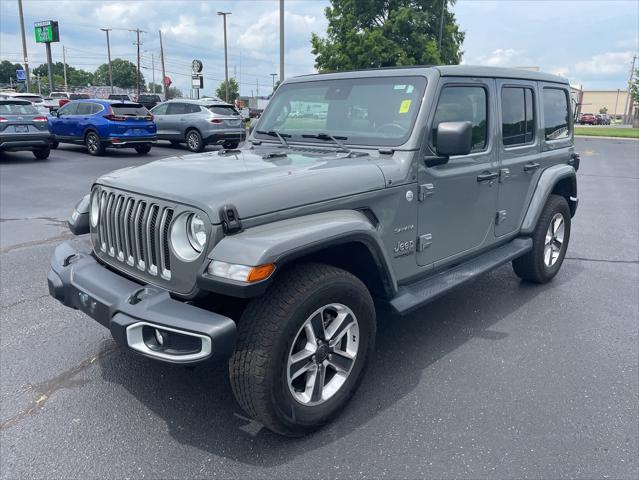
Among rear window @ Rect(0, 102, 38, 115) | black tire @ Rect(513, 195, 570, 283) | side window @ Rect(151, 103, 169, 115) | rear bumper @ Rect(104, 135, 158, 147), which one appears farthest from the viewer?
side window @ Rect(151, 103, 169, 115)

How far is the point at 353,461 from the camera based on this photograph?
8.71ft

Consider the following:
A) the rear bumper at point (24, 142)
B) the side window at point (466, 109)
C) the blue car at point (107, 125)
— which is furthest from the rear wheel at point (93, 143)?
the side window at point (466, 109)

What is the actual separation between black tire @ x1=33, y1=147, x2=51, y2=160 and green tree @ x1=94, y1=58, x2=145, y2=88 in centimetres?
10542

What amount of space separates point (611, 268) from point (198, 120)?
14.1 m

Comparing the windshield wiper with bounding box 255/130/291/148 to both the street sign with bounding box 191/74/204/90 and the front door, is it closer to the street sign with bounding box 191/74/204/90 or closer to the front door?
the front door

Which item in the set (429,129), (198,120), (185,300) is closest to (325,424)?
(185,300)

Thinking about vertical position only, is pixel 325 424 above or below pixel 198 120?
below

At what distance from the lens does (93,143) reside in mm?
15867

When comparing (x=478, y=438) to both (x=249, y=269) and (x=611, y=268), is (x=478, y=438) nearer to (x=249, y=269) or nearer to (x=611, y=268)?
(x=249, y=269)

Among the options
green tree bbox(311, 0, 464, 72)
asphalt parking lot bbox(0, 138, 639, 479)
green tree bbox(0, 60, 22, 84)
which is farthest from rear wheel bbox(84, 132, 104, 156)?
green tree bbox(0, 60, 22, 84)

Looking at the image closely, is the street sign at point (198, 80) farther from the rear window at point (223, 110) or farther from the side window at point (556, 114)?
the side window at point (556, 114)

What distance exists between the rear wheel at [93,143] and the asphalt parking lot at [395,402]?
11.6 m

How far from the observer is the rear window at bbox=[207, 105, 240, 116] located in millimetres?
17531

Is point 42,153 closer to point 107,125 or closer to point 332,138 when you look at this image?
point 107,125
